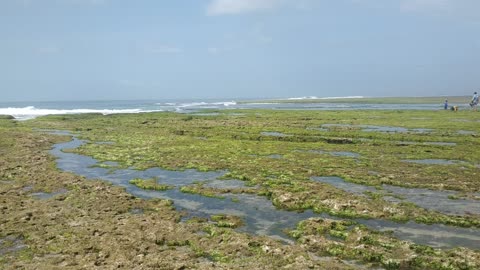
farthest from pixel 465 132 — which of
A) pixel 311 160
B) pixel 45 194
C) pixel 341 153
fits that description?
Result: pixel 45 194

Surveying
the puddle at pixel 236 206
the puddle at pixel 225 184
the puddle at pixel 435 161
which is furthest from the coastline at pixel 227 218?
the puddle at pixel 435 161

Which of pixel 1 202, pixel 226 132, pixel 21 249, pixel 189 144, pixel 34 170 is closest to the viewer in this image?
pixel 21 249

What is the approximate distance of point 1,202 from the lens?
1761cm

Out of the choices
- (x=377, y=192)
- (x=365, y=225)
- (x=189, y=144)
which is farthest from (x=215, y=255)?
(x=189, y=144)

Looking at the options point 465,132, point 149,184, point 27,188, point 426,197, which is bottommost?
point 426,197

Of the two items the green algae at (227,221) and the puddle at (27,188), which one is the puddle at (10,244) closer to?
the green algae at (227,221)

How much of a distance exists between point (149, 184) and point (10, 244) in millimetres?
9559

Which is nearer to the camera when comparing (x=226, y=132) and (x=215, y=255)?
(x=215, y=255)

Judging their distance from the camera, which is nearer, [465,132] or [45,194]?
[45,194]

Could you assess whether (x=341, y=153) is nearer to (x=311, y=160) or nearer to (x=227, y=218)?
(x=311, y=160)

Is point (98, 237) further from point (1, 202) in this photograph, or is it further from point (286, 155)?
point (286, 155)

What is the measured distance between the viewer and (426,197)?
18.7 meters

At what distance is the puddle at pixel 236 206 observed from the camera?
45.4 ft

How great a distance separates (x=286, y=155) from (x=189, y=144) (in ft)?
38.6
